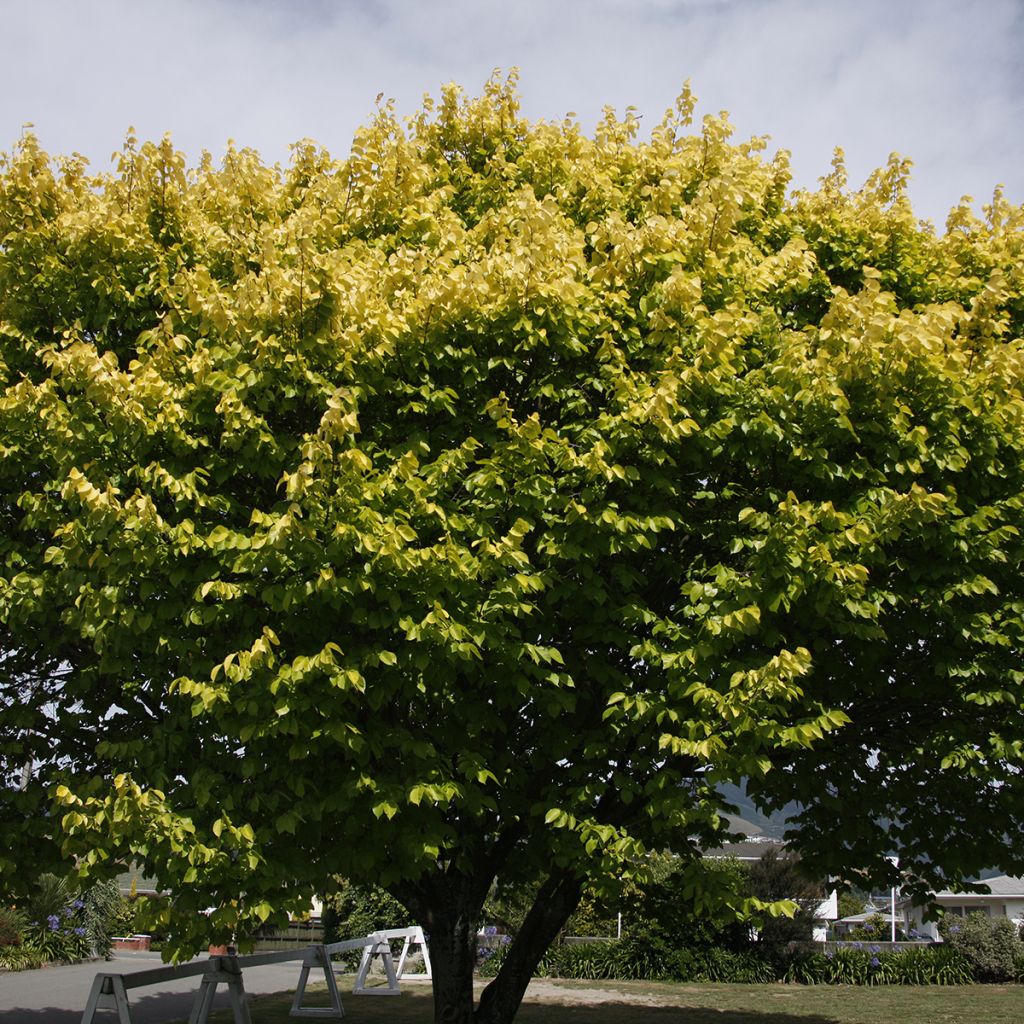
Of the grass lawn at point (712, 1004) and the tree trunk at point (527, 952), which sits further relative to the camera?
the grass lawn at point (712, 1004)

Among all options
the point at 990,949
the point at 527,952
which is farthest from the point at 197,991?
the point at 990,949

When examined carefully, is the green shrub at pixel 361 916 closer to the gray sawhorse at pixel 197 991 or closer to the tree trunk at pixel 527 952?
the gray sawhorse at pixel 197 991

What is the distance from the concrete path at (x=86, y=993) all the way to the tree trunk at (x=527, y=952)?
7766 mm

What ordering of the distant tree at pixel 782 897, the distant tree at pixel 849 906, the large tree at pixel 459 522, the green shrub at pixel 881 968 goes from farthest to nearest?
1. the distant tree at pixel 849 906
2. the distant tree at pixel 782 897
3. the green shrub at pixel 881 968
4. the large tree at pixel 459 522

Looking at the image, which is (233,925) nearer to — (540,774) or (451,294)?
(540,774)

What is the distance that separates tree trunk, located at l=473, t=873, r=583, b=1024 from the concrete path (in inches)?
306

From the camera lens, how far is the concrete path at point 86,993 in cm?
1557

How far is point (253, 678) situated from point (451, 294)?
310 cm

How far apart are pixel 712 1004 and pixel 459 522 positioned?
557 inches

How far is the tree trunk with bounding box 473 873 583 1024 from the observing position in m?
9.73

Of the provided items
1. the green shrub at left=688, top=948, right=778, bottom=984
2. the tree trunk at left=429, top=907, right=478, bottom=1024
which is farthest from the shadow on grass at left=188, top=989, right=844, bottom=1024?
the tree trunk at left=429, top=907, right=478, bottom=1024

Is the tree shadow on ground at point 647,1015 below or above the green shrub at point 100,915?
below

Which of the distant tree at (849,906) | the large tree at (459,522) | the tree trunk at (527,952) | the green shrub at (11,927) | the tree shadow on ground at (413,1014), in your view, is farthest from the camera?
the distant tree at (849,906)

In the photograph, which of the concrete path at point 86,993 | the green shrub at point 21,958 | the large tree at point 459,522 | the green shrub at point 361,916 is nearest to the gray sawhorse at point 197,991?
the large tree at point 459,522
